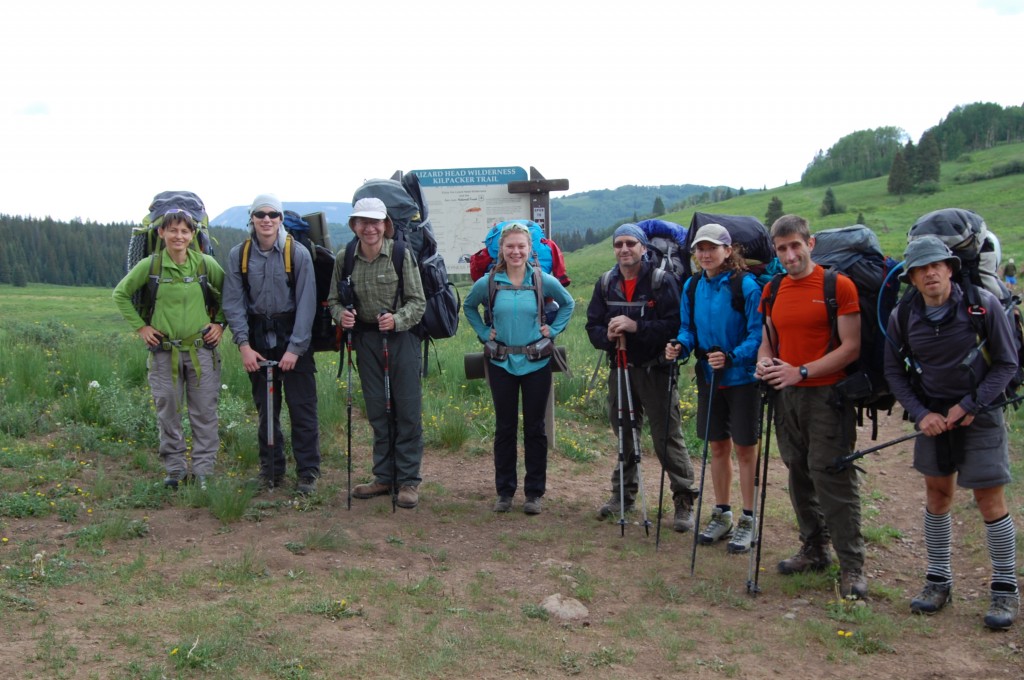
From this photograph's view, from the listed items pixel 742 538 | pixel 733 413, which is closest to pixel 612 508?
pixel 742 538

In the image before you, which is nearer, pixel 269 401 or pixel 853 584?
pixel 853 584

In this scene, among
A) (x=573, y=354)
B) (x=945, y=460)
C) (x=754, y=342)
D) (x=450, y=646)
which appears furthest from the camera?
(x=573, y=354)

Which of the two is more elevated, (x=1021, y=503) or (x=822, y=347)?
(x=822, y=347)

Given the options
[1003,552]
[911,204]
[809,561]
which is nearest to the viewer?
[1003,552]

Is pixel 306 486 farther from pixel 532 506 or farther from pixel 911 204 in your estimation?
pixel 911 204

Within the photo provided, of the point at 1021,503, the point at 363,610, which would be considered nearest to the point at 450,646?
the point at 363,610

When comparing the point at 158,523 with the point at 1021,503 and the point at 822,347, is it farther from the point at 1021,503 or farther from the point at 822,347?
the point at 1021,503

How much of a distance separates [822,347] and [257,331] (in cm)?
429

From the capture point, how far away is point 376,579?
17.6ft

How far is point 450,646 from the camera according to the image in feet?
14.5

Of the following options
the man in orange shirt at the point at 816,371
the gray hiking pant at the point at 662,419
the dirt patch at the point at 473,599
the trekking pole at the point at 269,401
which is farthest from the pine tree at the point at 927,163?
the trekking pole at the point at 269,401

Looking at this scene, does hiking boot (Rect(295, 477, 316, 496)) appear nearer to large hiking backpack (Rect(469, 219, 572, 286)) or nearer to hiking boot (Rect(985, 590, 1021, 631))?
large hiking backpack (Rect(469, 219, 572, 286))

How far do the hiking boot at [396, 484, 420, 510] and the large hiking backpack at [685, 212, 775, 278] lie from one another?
3.01 meters

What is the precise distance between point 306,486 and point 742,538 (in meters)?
3.49
